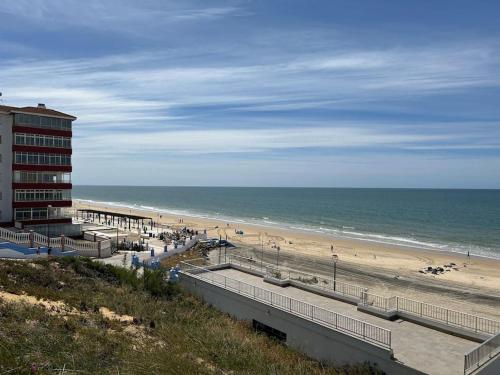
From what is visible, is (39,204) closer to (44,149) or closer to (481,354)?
(44,149)

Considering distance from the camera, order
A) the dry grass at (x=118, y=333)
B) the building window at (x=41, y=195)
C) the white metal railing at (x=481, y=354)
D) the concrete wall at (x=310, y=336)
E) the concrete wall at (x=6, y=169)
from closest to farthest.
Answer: the dry grass at (x=118, y=333)
the white metal railing at (x=481, y=354)
the concrete wall at (x=310, y=336)
the concrete wall at (x=6, y=169)
the building window at (x=41, y=195)

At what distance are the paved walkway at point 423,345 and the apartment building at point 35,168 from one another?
26.3 m

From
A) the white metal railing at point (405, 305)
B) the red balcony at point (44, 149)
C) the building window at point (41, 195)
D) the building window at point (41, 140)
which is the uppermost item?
the building window at point (41, 140)

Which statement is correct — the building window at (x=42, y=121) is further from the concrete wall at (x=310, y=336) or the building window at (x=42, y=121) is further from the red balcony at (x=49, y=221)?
the concrete wall at (x=310, y=336)

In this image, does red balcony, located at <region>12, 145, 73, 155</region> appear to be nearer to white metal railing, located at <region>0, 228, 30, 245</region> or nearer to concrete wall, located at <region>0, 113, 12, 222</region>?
concrete wall, located at <region>0, 113, 12, 222</region>

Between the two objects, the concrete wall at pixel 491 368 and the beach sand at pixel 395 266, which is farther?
the beach sand at pixel 395 266

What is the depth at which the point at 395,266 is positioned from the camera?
40031 mm

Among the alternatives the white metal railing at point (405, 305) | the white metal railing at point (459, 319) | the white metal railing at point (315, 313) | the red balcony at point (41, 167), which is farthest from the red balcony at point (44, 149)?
the white metal railing at point (459, 319)

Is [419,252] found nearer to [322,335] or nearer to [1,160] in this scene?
[322,335]

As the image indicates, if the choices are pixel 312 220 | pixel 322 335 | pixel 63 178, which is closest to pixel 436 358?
pixel 322 335

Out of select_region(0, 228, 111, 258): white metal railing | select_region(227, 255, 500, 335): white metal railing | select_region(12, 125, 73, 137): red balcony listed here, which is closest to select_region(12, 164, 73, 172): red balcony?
select_region(12, 125, 73, 137): red balcony

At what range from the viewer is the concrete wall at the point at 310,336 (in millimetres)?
12531

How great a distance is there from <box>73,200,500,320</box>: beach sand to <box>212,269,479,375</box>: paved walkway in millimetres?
13520

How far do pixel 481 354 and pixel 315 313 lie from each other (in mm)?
5322
